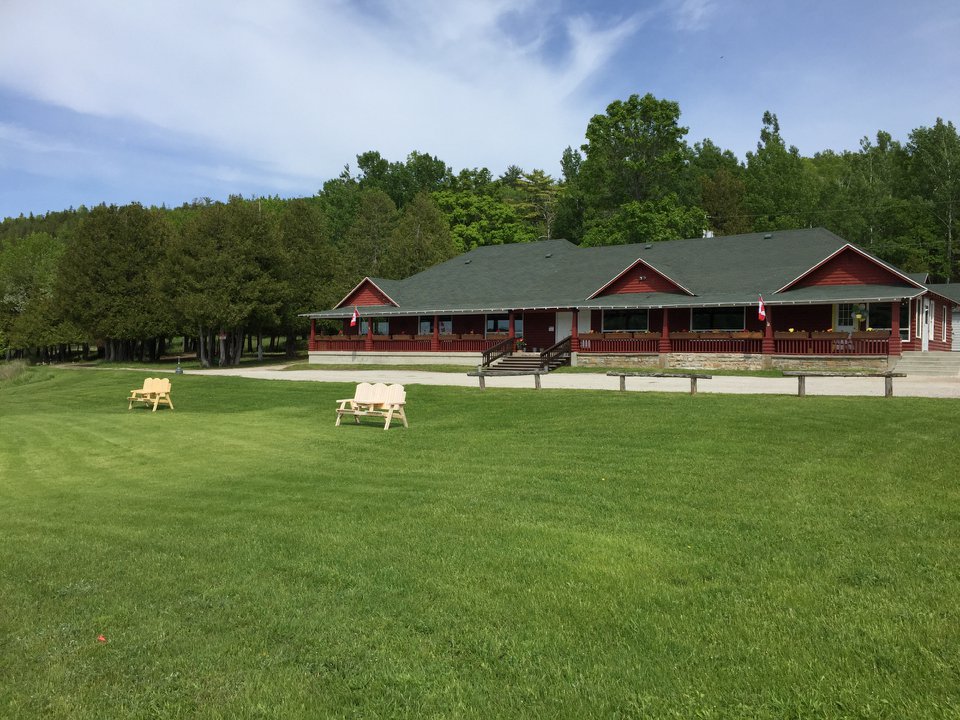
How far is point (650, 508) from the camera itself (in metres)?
7.25

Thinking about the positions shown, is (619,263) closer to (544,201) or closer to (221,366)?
(221,366)

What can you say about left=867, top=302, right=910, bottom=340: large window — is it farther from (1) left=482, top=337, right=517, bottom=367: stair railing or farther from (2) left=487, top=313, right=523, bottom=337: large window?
(2) left=487, top=313, right=523, bottom=337: large window

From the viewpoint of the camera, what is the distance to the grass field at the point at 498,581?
3725 mm

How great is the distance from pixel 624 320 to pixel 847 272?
34.9ft

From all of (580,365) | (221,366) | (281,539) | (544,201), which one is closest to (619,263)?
(580,365)

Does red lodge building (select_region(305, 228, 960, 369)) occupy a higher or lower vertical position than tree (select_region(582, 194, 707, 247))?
lower

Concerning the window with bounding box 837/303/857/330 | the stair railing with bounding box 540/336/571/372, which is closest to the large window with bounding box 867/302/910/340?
the window with bounding box 837/303/857/330

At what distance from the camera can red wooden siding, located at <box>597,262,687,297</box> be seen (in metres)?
35.4

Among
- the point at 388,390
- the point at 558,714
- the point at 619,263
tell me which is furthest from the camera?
the point at 619,263

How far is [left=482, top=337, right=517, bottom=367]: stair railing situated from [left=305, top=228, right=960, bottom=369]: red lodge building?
0.10 meters

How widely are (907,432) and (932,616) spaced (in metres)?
8.03

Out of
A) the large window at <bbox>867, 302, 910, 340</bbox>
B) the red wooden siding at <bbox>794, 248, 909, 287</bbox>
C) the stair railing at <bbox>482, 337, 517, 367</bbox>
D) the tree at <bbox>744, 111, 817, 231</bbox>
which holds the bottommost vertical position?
the stair railing at <bbox>482, 337, 517, 367</bbox>

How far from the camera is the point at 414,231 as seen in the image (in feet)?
214

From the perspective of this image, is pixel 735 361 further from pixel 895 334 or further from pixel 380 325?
pixel 380 325
